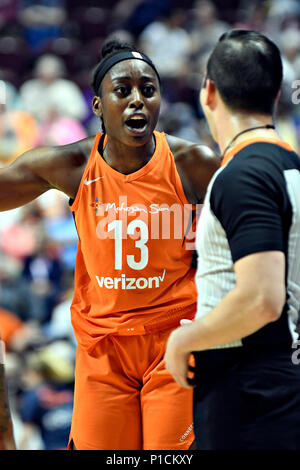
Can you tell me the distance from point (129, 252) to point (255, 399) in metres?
1.12

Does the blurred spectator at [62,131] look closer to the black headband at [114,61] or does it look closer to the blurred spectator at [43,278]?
the blurred spectator at [43,278]

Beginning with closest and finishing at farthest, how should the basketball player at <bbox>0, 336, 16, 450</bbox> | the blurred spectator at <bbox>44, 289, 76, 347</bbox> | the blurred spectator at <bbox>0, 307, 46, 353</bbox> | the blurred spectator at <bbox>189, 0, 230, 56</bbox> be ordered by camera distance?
the basketball player at <bbox>0, 336, 16, 450</bbox>, the blurred spectator at <bbox>0, 307, 46, 353</bbox>, the blurred spectator at <bbox>44, 289, 76, 347</bbox>, the blurred spectator at <bbox>189, 0, 230, 56</bbox>

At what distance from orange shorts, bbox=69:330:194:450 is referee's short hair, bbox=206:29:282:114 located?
1289mm

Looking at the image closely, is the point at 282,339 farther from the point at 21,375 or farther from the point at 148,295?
the point at 21,375

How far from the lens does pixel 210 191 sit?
203 cm

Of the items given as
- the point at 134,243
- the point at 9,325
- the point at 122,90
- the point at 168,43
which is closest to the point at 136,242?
the point at 134,243

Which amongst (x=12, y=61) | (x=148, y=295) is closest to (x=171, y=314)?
(x=148, y=295)

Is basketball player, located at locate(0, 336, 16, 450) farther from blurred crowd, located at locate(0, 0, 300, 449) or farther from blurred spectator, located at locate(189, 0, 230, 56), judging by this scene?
blurred spectator, located at locate(189, 0, 230, 56)

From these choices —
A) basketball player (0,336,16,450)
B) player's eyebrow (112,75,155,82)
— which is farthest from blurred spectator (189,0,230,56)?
basketball player (0,336,16,450)

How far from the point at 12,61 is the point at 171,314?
6.89m

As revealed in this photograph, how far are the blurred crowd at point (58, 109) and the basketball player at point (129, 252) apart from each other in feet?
7.77

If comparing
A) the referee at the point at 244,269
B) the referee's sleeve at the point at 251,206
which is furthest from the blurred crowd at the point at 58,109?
the referee's sleeve at the point at 251,206

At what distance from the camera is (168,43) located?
9.45 meters

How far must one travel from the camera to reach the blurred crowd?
5.44 meters
